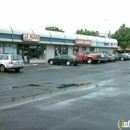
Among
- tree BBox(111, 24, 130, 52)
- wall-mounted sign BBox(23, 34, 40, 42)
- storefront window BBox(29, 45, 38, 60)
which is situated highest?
tree BBox(111, 24, 130, 52)

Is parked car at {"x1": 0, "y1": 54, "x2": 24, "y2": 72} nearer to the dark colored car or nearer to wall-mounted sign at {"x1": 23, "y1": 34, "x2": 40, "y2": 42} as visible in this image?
wall-mounted sign at {"x1": 23, "y1": 34, "x2": 40, "y2": 42}

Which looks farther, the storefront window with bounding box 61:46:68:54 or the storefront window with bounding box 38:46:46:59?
the storefront window with bounding box 61:46:68:54

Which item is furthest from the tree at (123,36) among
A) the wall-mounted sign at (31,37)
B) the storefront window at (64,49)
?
the wall-mounted sign at (31,37)

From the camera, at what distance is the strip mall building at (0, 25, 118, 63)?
93.6ft

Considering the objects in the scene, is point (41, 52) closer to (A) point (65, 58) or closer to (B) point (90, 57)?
(A) point (65, 58)

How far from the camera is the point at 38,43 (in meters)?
32.8

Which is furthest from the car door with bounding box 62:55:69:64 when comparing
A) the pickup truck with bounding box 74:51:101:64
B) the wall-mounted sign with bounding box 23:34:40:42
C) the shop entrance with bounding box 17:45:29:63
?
the pickup truck with bounding box 74:51:101:64

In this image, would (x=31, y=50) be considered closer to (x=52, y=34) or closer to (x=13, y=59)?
(x=52, y=34)

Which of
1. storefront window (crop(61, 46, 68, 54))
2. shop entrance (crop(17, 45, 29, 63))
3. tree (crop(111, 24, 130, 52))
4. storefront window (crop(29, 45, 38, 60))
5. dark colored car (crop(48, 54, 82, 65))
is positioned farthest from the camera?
tree (crop(111, 24, 130, 52))

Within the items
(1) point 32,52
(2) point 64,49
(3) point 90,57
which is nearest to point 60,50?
(2) point 64,49

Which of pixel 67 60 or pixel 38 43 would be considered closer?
pixel 67 60

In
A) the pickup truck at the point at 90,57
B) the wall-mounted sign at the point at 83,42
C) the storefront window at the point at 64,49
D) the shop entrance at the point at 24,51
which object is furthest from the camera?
the wall-mounted sign at the point at 83,42

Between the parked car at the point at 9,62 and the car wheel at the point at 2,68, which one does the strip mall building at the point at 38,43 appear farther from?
the car wheel at the point at 2,68

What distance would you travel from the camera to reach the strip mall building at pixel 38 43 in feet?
93.6
